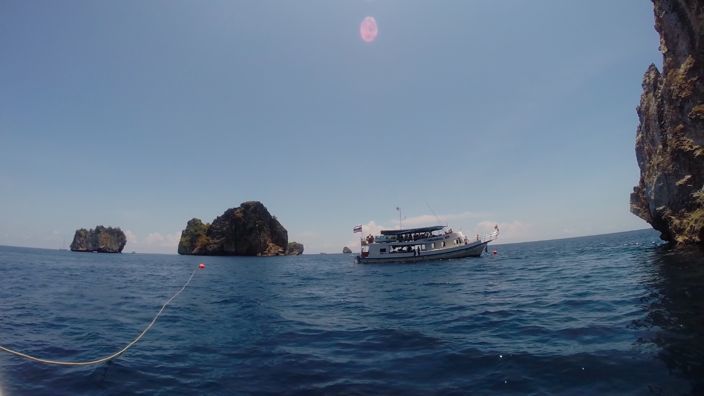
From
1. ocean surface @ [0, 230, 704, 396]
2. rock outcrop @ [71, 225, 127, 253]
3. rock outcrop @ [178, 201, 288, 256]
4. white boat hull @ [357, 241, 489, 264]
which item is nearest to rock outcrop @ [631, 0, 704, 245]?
ocean surface @ [0, 230, 704, 396]

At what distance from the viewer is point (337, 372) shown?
7977 millimetres

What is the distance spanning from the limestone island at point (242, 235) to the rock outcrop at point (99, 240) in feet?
167

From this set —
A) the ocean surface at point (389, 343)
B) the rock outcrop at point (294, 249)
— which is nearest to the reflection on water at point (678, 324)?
the ocean surface at point (389, 343)

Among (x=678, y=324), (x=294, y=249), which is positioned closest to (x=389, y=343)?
(x=678, y=324)

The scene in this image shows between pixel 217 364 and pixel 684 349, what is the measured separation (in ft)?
37.0

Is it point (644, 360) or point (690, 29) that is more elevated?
point (690, 29)

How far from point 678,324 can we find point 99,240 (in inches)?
7453

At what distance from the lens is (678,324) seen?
9.63 metres

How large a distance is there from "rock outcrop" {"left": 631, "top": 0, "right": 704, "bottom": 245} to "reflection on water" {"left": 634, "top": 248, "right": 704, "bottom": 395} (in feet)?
61.0

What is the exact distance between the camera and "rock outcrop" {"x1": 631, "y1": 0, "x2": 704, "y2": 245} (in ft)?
95.6

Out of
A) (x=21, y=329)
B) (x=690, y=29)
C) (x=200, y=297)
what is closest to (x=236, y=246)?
(x=200, y=297)

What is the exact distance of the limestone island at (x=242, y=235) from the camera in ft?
381

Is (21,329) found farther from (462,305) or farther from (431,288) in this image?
(431,288)

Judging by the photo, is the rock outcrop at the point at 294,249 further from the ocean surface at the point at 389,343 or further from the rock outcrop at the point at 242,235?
the ocean surface at the point at 389,343
